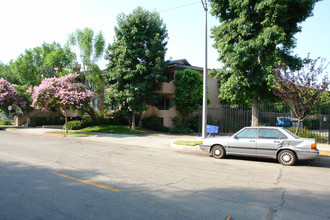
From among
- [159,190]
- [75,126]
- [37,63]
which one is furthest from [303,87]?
[37,63]

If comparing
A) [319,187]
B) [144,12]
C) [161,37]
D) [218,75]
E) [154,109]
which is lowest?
[319,187]

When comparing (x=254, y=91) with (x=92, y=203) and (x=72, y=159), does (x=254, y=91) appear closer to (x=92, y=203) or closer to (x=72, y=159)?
(x=72, y=159)

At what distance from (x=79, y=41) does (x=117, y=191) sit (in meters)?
23.9

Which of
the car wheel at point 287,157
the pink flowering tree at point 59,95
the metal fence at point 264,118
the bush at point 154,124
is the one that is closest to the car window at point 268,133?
the car wheel at point 287,157

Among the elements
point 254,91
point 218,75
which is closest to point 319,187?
point 254,91

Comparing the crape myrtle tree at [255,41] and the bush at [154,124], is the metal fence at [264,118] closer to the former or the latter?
the crape myrtle tree at [255,41]

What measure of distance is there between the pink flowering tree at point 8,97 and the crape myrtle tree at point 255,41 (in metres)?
25.9

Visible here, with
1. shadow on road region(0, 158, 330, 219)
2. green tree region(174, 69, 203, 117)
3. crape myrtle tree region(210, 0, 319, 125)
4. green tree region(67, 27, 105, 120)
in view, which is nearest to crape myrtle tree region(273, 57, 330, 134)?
crape myrtle tree region(210, 0, 319, 125)

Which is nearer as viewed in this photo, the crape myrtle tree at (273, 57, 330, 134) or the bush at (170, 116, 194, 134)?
the crape myrtle tree at (273, 57, 330, 134)

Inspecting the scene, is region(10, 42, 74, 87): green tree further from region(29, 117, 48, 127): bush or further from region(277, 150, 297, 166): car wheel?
region(277, 150, 297, 166): car wheel

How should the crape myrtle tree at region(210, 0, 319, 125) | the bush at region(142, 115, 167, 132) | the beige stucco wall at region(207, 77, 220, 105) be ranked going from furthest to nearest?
the beige stucco wall at region(207, 77, 220, 105) < the bush at region(142, 115, 167, 132) < the crape myrtle tree at region(210, 0, 319, 125)

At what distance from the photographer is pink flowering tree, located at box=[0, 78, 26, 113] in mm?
28631

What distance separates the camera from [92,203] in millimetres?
4715

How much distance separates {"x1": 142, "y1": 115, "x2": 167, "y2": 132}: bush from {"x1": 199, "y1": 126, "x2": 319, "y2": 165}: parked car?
45.5 ft
